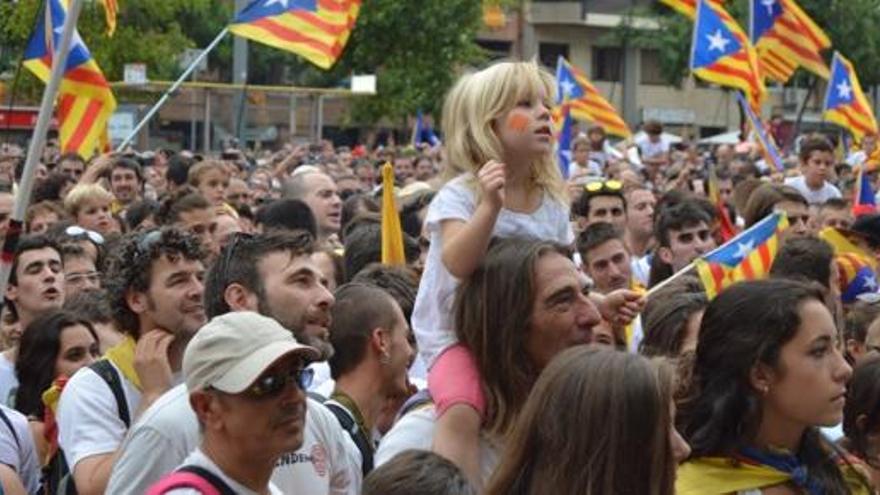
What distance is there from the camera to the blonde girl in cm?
557

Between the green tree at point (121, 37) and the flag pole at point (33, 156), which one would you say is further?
the green tree at point (121, 37)

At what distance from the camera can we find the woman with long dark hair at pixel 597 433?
4.55m

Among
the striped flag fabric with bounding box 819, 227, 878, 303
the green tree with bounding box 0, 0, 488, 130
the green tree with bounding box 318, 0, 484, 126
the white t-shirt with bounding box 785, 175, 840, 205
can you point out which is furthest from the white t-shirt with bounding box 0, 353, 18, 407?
the green tree with bounding box 318, 0, 484, 126

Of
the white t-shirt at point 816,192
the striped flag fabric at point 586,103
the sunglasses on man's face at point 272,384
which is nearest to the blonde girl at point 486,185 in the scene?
the sunglasses on man's face at point 272,384

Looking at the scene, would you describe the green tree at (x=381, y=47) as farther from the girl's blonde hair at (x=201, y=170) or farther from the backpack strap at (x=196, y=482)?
the backpack strap at (x=196, y=482)

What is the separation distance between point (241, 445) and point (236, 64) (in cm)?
3138

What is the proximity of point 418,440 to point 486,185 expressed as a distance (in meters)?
0.72

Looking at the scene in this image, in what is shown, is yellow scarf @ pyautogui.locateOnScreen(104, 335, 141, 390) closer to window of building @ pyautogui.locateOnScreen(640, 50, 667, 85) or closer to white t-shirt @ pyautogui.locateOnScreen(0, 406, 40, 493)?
white t-shirt @ pyautogui.locateOnScreen(0, 406, 40, 493)

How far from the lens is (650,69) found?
225ft

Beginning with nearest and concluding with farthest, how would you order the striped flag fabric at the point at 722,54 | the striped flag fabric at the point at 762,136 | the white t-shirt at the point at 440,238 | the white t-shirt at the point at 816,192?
the white t-shirt at the point at 440,238
the white t-shirt at the point at 816,192
the striped flag fabric at the point at 762,136
the striped flag fabric at the point at 722,54

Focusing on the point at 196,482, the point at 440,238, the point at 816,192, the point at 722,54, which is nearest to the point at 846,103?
the point at 722,54

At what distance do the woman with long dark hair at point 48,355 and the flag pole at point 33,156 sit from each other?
0.48m

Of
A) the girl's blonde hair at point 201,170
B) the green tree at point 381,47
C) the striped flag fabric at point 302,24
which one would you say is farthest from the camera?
the green tree at point 381,47

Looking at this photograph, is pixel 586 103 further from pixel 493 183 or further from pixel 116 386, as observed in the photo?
pixel 493 183
